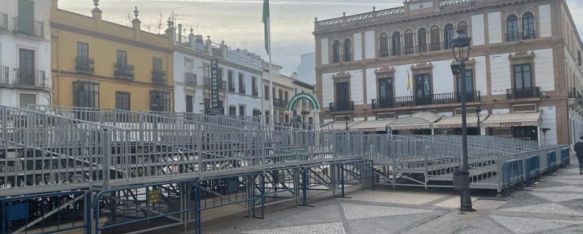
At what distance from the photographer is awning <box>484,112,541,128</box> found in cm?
3256

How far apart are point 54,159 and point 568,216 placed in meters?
10.2

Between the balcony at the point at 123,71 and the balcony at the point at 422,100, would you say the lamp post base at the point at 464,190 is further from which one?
the balcony at the point at 123,71

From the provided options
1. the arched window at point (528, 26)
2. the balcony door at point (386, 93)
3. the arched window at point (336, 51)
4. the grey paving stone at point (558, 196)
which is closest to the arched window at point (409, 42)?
the balcony door at point (386, 93)

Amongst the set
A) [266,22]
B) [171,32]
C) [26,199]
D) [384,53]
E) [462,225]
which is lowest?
[462,225]

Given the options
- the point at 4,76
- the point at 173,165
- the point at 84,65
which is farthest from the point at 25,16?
the point at 173,165

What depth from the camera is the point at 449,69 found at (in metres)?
37.7

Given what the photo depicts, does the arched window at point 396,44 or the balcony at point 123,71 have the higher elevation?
the arched window at point 396,44

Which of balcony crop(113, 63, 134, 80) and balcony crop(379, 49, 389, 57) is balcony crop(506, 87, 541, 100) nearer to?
balcony crop(379, 49, 389, 57)

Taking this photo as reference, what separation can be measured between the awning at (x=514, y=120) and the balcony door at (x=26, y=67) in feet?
88.6

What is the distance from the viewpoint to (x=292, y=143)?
13461 mm

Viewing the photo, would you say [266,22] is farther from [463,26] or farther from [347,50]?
[463,26]

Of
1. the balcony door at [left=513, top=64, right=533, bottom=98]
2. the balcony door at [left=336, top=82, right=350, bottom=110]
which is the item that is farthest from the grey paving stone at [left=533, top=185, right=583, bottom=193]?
the balcony door at [left=336, top=82, right=350, bottom=110]

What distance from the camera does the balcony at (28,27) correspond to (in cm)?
2795

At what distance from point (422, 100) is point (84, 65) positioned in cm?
2318
